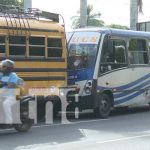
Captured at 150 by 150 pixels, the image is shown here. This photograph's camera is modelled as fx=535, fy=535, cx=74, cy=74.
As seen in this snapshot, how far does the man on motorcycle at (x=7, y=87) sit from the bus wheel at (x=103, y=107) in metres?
4.78

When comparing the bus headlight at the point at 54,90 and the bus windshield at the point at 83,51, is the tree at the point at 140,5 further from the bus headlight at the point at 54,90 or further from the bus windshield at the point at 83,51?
the bus headlight at the point at 54,90

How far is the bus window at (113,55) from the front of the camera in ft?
56.2

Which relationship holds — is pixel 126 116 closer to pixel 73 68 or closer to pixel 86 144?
pixel 73 68

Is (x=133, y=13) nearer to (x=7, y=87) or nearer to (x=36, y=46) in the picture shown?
(x=36, y=46)

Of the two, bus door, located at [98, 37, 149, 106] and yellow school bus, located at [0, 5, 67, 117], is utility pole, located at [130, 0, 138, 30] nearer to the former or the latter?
bus door, located at [98, 37, 149, 106]

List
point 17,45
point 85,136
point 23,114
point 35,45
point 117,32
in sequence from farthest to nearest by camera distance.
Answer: point 117,32
point 35,45
point 17,45
point 23,114
point 85,136

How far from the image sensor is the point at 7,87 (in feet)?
42.0

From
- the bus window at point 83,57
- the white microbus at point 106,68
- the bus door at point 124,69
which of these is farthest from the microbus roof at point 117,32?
the bus window at point 83,57

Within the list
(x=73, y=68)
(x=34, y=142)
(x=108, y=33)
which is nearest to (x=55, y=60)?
(x=73, y=68)

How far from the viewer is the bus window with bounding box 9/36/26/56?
14.9 meters

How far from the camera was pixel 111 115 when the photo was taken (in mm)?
18312

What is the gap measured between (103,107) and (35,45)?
327cm

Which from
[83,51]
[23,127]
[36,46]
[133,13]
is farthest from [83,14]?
[23,127]

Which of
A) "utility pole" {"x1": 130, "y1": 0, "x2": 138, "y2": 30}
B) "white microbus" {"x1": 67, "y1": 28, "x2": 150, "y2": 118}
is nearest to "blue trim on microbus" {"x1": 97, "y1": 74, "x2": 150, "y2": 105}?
"white microbus" {"x1": 67, "y1": 28, "x2": 150, "y2": 118}
